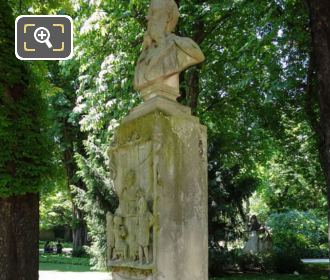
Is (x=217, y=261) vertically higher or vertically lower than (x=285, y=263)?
higher

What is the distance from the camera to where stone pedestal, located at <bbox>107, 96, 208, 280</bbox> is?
A: 521 centimetres

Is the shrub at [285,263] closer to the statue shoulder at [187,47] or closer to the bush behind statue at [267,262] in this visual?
the bush behind statue at [267,262]

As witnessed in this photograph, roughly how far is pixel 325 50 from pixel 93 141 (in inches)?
428

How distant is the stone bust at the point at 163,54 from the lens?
19.3ft

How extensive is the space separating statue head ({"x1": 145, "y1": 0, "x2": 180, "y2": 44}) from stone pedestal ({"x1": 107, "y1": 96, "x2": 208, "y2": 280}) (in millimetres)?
994

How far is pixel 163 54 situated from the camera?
5895 millimetres

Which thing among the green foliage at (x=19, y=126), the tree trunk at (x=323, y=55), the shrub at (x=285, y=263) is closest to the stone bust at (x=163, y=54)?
the green foliage at (x=19, y=126)

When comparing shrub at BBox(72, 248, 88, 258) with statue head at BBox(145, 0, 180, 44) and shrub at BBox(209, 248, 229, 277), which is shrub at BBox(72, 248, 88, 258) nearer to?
shrub at BBox(209, 248, 229, 277)

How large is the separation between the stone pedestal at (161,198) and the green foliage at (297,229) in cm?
1775

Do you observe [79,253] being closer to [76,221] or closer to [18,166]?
[76,221]

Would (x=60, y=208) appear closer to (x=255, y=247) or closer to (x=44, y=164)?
(x=255, y=247)

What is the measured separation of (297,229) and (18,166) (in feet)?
67.2

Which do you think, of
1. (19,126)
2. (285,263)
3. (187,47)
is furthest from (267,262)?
(187,47)

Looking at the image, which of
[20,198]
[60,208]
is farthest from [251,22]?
[60,208]
